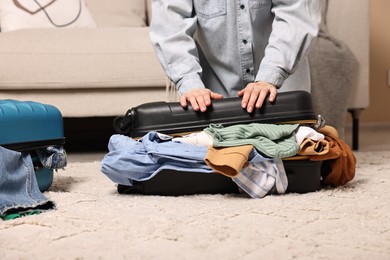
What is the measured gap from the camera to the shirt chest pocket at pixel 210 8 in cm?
148

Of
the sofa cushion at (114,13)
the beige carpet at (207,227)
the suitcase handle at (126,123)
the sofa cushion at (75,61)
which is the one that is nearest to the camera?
the beige carpet at (207,227)

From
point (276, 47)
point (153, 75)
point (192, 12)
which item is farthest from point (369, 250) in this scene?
point (153, 75)

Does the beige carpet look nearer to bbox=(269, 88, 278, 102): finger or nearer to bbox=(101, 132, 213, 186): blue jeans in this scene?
bbox=(101, 132, 213, 186): blue jeans

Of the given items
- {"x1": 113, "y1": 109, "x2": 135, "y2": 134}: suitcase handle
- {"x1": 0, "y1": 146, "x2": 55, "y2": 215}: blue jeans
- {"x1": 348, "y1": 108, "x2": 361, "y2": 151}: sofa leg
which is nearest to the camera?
{"x1": 0, "y1": 146, "x2": 55, "y2": 215}: blue jeans

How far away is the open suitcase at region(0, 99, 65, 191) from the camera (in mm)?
1210

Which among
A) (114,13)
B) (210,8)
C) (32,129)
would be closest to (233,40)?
(210,8)

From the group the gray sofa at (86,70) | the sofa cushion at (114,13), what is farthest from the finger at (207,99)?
the sofa cushion at (114,13)

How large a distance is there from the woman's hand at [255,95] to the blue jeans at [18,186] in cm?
44

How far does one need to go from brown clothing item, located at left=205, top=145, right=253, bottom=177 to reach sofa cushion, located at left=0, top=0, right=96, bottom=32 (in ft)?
4.67

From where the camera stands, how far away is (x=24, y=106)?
1264mm

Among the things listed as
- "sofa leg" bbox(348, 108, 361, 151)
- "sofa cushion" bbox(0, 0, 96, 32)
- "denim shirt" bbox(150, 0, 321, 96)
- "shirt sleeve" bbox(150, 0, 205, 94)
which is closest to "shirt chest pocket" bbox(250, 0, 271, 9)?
"denim shirt" bbox(150, 0, 321, 96)

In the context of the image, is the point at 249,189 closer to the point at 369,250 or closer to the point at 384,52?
the point at 369,250

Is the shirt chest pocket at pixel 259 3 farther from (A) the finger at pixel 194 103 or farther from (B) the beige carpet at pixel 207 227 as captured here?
(B) the beige carpet at pixel 207 227

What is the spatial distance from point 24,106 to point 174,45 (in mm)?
392
